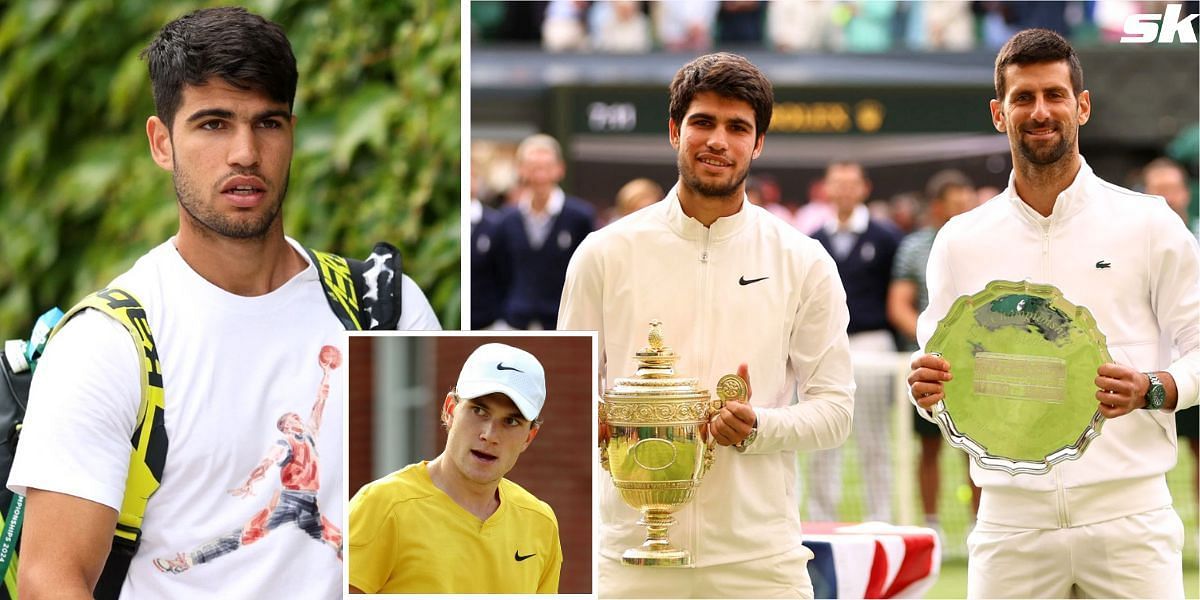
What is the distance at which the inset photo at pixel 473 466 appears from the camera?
2691 mm

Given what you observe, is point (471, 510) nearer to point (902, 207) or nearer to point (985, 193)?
point (985, 193)

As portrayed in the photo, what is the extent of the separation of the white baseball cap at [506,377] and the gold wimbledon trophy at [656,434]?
0.51ft

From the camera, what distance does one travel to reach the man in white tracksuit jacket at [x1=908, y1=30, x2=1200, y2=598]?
2.82m

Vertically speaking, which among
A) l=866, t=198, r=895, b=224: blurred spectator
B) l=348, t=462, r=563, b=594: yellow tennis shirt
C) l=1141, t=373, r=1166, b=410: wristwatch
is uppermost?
l=866, t=198, r=895, b=224: blurred spectator

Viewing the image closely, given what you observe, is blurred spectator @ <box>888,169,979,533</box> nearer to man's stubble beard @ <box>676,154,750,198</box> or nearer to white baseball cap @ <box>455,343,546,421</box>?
man's stubble beard @ <box>676,154,750,198</box>

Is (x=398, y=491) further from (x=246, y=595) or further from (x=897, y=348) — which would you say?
(x=897, y=348)

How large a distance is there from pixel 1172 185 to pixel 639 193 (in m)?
1.18

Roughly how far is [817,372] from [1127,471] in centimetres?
63

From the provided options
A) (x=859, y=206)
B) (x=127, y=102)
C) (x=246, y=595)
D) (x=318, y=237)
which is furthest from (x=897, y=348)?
(x=246, y=595)

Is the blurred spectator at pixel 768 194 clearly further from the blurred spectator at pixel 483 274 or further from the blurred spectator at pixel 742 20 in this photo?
the blurred spectator at pixel 483 274

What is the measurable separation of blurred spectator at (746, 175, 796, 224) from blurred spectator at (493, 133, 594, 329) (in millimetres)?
654

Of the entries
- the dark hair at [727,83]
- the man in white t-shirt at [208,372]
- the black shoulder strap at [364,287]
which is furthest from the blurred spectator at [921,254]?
the man in white t-shirt at [208,372]

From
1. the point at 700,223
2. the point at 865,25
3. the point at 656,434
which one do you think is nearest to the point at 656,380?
the point at 656,434

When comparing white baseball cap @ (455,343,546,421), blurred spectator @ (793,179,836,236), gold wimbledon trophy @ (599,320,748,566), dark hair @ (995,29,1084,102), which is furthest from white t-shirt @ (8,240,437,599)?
blurred spectator @ (793,179,836,236)
